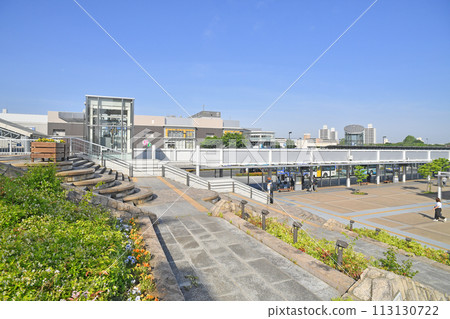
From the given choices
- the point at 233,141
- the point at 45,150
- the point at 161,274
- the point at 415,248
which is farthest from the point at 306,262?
the point at 233,141

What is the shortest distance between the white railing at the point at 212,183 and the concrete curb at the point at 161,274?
31.8 ft

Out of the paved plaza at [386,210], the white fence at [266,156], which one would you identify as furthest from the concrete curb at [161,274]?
the white fence at [266,156]

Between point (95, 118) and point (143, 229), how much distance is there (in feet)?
53.8

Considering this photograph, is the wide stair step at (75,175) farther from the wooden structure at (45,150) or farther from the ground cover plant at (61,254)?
the ground cover plant at (61,254)

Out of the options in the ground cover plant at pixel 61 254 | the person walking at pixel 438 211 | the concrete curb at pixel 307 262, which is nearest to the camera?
the ground cover plant at pixel 61 254

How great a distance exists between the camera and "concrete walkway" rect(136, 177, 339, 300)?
4047mm

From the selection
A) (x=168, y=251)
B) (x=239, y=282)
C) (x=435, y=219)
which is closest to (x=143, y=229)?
(x=168, y=251)

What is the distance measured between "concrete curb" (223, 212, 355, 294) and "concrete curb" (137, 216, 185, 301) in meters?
2.52

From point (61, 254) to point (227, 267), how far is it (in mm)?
2832

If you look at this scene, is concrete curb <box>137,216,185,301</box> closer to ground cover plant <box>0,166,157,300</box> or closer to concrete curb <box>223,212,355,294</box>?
ground cover plant <box>0,166,157,300</box>

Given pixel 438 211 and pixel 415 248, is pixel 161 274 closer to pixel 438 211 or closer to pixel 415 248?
pixel 415 248

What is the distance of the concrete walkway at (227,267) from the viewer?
4.05 meters

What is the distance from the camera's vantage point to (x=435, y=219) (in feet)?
50.5
